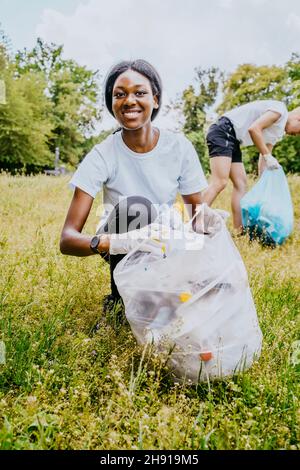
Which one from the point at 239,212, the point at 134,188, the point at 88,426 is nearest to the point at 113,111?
the point at 134,188

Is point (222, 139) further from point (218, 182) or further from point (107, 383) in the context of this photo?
point (107, 383)

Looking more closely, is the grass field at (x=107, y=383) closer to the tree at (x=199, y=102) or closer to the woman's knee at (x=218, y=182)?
the woman's knee at (x=218, y=182)

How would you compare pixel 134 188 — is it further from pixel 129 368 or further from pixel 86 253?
pixel 129 368

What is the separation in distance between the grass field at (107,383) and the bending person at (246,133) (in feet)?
4.40

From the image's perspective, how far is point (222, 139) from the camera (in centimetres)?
375

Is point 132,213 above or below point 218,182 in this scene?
above

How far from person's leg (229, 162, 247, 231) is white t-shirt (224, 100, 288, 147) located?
0.84 ft

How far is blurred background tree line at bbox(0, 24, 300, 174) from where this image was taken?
1933 cm

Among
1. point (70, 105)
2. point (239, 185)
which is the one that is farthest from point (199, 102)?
point (239, 185)

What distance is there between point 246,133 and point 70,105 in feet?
83.3

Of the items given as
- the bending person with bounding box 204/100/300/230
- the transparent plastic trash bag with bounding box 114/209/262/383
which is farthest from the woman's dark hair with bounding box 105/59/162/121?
the bending person with bounding box 204/100/300/230

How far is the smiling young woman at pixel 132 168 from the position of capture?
1742 mm
